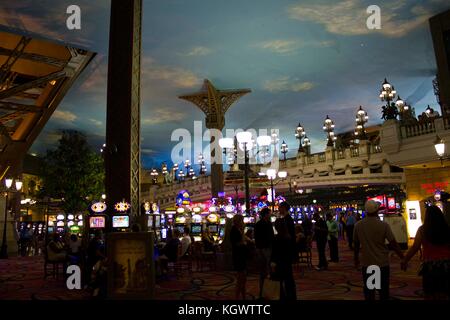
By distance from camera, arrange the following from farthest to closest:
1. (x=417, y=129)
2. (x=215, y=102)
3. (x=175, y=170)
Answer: (x=175, y=170)
(x=215, y=102)
(x=417, y=129)

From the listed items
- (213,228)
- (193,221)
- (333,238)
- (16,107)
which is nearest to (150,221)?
(213,228)

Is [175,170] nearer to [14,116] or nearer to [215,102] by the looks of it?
[215,102]

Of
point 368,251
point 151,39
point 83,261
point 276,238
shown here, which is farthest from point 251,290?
point 151,39

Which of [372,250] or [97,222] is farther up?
[97,222]

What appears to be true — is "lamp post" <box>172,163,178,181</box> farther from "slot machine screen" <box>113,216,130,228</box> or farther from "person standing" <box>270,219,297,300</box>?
"person standing" <box>270,219,297,300</box>

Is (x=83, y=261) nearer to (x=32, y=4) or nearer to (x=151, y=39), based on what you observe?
(x=32, y=4)

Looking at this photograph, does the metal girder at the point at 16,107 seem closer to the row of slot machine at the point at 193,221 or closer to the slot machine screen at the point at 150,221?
the row of slot machine at the point at 193,221

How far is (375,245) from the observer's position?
3.69 meters

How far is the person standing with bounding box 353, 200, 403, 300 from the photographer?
364 cm

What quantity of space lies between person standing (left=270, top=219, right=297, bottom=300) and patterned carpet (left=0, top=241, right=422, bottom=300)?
1.11 meters

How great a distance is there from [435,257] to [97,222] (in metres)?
8.62

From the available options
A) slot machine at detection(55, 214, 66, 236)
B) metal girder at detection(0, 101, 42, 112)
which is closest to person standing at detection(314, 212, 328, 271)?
metal girder at detection(0, 101, 42, 112)

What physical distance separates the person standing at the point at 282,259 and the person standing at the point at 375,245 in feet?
2.51

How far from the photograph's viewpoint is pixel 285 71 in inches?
693
